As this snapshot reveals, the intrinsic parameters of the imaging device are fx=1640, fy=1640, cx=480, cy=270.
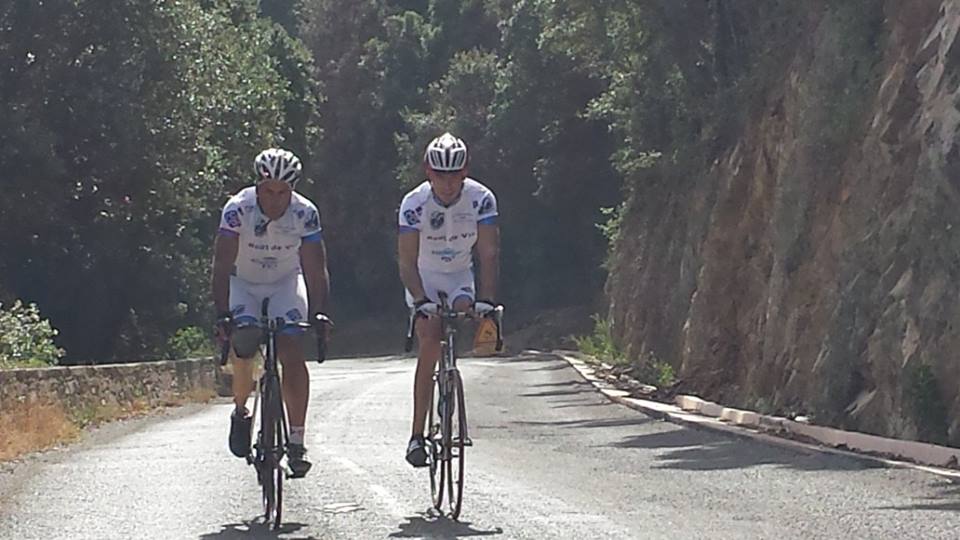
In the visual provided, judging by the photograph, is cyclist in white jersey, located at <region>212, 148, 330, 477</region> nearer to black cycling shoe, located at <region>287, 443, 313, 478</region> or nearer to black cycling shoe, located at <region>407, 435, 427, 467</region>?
black cycling shoe, located at <region>287, 443, 313, 478</region>

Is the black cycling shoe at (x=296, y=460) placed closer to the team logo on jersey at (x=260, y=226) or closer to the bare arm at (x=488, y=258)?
the team logo on jersey at (x=260, y=226)

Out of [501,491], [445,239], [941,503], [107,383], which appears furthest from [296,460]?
[107,383]

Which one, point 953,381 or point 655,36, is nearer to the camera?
point 953,381

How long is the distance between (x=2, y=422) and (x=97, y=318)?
59.8 ft

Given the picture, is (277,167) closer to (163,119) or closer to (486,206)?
(486,206)

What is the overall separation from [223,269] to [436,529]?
5.98ft

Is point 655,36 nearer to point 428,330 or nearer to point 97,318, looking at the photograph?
point 97,318

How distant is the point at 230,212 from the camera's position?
29.5 ft

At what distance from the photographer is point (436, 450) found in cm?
931

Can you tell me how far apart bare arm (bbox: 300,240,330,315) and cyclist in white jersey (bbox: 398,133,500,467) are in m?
0.43

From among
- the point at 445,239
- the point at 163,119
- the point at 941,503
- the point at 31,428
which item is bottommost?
the point at 941,503

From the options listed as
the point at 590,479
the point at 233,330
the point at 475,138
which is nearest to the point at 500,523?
the point at 233,330

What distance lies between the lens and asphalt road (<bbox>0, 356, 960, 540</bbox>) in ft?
29.5

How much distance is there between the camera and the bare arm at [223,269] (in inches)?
351
